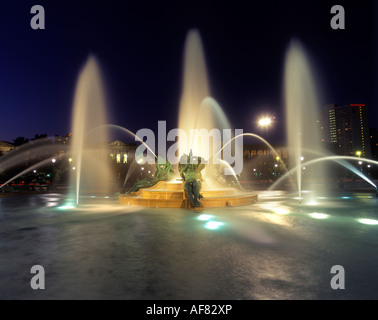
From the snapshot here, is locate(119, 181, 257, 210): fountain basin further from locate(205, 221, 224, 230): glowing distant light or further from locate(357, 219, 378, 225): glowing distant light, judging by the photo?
locate(357, 219, 378, 225): glowing distant light

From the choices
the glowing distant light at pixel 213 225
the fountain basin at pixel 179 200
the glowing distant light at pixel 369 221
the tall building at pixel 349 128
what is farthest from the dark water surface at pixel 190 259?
the tall building at pixel 349 128

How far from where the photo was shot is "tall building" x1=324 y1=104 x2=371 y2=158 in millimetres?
165625

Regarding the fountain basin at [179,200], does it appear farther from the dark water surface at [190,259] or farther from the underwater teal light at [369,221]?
the underwater teal light at [369,221]

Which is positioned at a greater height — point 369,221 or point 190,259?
point 190,259

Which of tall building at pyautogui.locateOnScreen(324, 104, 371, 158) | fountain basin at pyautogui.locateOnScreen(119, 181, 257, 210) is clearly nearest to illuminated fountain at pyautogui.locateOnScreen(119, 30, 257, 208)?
fountain basin at pyautogui.locateOnScreen(119, 181, 257, 210)

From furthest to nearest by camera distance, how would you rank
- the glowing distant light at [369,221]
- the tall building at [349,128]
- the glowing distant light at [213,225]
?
the tall building at [349,128]
the glowing distant light at [369,221]
the glowing distant light at [213,225]

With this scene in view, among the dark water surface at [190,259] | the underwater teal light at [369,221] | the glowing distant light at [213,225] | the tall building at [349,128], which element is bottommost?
the underwater teal light at [369,221]

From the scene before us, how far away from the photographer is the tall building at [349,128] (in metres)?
166

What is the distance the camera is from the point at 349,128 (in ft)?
567

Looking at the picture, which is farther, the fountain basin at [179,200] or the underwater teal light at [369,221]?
the fountain basin at [179,200]

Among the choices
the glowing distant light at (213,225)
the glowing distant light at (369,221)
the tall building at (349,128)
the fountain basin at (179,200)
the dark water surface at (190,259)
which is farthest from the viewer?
the tall building at (349,128)

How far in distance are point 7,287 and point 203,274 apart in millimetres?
3377

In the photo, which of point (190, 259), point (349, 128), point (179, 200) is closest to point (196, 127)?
point (179, 200)

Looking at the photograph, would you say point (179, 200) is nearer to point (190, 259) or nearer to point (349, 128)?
point (190, 259)
